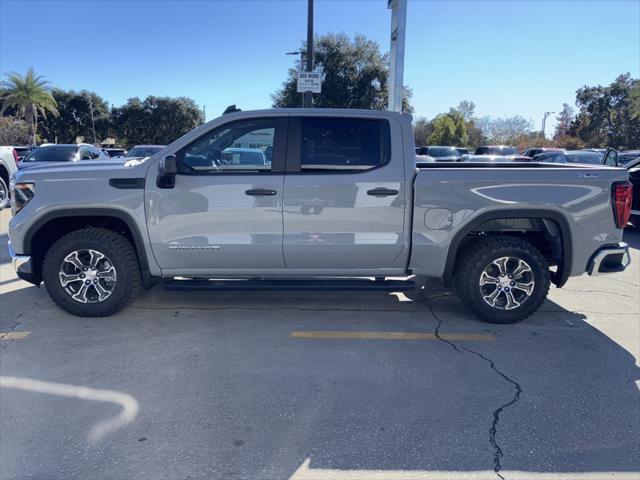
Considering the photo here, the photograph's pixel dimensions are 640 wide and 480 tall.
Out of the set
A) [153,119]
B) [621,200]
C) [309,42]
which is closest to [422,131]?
[153,119]

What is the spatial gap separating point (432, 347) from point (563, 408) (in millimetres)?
1187

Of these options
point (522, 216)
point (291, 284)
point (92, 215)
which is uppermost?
point (522, 216)

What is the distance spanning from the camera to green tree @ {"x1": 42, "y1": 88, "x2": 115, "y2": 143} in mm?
54438

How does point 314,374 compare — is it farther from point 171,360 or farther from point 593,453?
point 593,453

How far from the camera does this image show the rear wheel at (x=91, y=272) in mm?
4559

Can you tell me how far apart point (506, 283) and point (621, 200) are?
1277 millimetres

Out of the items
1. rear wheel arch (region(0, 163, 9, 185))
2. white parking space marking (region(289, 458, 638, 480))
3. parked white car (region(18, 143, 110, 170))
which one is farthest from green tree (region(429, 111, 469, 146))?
white parking space marking (region(289, 458, 638, 480))

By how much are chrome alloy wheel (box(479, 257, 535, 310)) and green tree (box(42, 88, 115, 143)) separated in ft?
188

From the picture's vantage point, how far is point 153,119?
5547 centimetres

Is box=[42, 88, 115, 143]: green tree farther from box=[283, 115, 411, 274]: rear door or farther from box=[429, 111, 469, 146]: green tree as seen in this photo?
box=[283, 115, 411, 274]: rear door

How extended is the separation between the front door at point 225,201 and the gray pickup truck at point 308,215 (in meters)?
0.01

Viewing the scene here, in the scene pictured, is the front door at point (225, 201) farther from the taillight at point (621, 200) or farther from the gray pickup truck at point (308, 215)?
the taillight at point (621, 200)

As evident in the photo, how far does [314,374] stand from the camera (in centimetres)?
368

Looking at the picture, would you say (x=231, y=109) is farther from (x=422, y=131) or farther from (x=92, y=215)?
(x=422, y=131)
